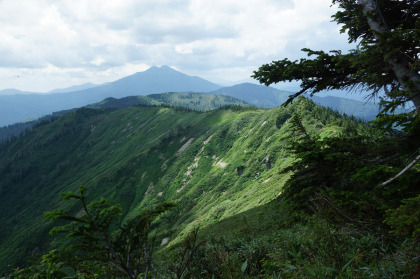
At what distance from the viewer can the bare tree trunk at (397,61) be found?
664cm

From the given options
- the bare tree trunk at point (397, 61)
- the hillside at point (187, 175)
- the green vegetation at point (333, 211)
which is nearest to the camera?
the green vegetation at point (333, 211)

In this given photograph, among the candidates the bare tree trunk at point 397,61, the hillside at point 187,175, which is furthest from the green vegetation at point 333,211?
the hillside at point 187,175

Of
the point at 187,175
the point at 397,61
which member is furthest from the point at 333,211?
the point at 187,175

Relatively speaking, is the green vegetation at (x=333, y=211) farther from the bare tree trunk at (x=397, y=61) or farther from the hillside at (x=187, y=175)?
the hillside at (x=187, y=175)

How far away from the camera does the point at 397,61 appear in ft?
23.7

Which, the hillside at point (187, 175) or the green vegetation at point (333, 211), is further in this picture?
the hillside at point (187, 175)

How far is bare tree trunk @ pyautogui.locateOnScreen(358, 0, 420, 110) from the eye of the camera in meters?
6.64

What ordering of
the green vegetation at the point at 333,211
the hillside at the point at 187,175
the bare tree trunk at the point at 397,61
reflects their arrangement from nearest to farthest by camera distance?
the green vegetation at the point at 333,211, the bare tree trunk at the point at 397,61, the hillside at the point at 187,175

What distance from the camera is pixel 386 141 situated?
6.55m

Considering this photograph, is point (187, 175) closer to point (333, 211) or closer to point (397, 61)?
point (397, 61)

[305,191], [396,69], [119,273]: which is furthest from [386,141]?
[119,273]

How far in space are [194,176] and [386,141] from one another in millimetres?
124564

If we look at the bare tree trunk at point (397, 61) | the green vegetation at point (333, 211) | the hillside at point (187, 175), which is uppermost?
the bare tree trunk at point (397, 61)

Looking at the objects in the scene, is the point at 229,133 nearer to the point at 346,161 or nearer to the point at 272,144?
the point at 272,144
